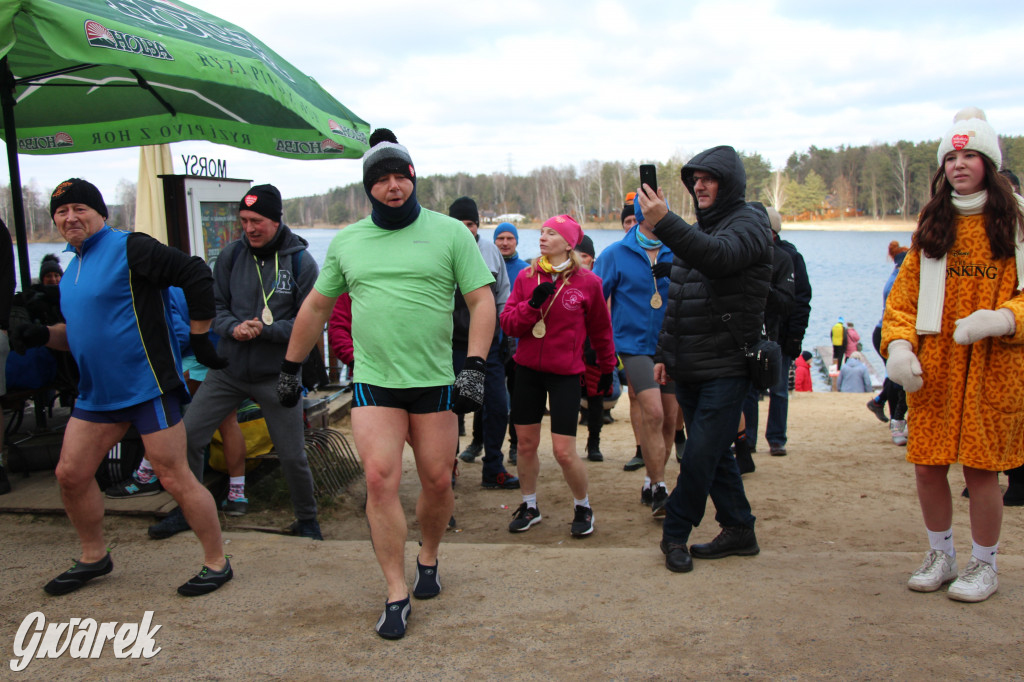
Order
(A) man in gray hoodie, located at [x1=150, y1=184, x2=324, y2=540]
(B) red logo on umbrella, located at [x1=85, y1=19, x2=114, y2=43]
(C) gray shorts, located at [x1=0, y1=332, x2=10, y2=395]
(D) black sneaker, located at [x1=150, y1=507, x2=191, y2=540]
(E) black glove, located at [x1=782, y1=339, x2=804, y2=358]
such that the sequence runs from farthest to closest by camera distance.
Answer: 1. (E) black glove, located at [x1=782, y1=339, x2=804, y2=358]
2. (C) gray shorts, located at [x1=0, y1=332, x2=10, y2=395]
3. (A) man in gray hoodie, located at [x1=150, y1=184, x2=324, y2=540]
4. (D) black sneaker, located at [x1=150, y1=507, x2=191, y2=540]
5. (B) red logo on umbrella, located at [x1=85, y1=19, x2=114, y2=43]

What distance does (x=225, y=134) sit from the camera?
701 centimetres

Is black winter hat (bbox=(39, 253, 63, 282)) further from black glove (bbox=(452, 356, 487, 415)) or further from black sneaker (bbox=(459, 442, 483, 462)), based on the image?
black glove (bbox=(452, 356, 487, 415))

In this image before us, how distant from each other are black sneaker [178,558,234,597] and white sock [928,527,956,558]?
11.0 feet

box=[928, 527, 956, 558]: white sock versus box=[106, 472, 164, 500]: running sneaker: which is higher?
box=[928, 527, 956, 558]: white sock

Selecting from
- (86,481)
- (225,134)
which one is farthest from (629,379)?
(225,134)

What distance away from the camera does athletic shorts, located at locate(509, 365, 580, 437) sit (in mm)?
4801

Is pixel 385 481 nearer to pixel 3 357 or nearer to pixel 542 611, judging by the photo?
pixel 542 611

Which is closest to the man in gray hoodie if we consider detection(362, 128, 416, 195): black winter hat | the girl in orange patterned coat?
detection(362, 128, 416, 195): black winter hat

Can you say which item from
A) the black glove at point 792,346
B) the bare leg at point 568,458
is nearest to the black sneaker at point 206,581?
the bare leg at point 568,458

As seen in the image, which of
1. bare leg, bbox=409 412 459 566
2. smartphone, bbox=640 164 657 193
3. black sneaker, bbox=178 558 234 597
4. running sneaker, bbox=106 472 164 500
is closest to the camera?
bare leg, bbox=409 412 459 566

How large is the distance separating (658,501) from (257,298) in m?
3.09

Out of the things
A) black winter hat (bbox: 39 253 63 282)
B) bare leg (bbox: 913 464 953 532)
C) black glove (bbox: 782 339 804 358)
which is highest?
black winter hat (bbox: 39 253 63 282)

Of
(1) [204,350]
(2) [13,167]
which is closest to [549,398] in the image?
(1) [204,350]

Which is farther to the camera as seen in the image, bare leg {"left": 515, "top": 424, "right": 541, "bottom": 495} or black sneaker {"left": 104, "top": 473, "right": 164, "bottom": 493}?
black sneaker {"left": 104, "top": 473, "right": 164, "bottom": 493}
